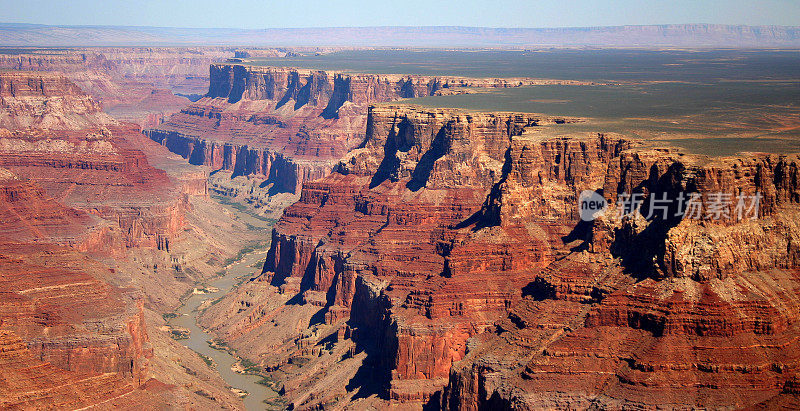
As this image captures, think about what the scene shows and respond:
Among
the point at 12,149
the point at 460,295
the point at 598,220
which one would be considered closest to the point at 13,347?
the point at 460,295

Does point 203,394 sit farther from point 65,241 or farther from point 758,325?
point 758,325

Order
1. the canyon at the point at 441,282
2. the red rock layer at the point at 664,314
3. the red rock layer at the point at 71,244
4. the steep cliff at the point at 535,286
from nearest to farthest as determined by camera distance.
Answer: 1. the red rock layer at the point at 664,314
2. the steep cliff at the point at 535,286
3. the canyon at the point at 441,282
4. the red rock layer at the point at 71,244

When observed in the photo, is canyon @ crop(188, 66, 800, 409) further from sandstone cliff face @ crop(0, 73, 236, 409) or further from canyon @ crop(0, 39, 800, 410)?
sandstone cliff face @ crop(0, 73, 236, 409)

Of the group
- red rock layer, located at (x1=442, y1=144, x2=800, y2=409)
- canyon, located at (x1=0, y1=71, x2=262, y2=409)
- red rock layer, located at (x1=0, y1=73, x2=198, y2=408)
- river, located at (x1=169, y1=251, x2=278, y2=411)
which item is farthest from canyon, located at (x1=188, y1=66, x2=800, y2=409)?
red rock layer, located at (x1=0, y1=73, x2=198, y2=408)

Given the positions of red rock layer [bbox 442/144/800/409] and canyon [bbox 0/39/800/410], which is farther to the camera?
canyon [bbox 0/39/800/410]

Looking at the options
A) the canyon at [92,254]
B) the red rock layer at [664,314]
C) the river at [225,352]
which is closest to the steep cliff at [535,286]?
the red rock layer at [664,314]

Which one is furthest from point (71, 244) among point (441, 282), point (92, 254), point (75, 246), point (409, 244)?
point (441, 282)

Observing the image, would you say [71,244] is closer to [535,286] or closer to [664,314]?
[535,286]

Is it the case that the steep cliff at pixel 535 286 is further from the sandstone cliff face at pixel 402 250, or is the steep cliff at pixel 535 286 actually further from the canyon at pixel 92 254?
the canyon at pixel 92 254
